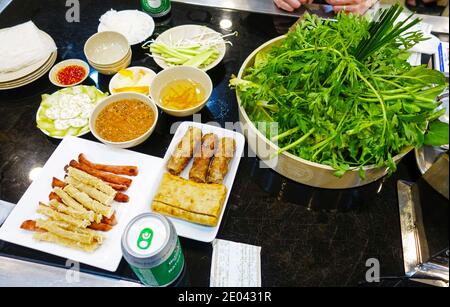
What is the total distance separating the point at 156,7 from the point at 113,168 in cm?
132

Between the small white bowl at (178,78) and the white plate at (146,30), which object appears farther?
the white plate at (146,30)

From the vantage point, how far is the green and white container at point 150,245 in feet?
4.09

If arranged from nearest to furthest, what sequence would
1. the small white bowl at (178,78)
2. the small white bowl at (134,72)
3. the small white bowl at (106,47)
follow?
1. the small white bowl at (178,78)
2. the small white bowl at (134,72)
3. the small white bowl at (106,47)

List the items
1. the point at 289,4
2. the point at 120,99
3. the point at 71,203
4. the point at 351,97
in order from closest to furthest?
the point at 351,97 < the point at 71,203 < the point at 120,99 < the point at 289,4

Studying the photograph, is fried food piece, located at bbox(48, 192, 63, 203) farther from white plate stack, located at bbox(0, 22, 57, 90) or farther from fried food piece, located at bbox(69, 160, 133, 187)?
white plate stack, located at bbox(0, 22, 57, 90)

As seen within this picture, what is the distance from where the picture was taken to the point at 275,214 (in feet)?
5.64

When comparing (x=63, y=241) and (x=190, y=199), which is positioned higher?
(x=190, y=199)

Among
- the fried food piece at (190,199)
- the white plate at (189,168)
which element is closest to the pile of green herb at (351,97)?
the white plate at (189,168)

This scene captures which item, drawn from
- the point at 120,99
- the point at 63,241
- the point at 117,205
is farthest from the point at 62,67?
the point at 63,241

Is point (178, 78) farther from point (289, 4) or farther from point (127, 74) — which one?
point (289, 4)

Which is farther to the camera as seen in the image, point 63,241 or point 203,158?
point 203,158

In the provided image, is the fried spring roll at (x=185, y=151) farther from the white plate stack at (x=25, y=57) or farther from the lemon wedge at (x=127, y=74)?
the white plate stack at (x=25, y=57)

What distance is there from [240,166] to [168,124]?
507 millimetres

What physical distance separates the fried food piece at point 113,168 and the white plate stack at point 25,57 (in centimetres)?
77
